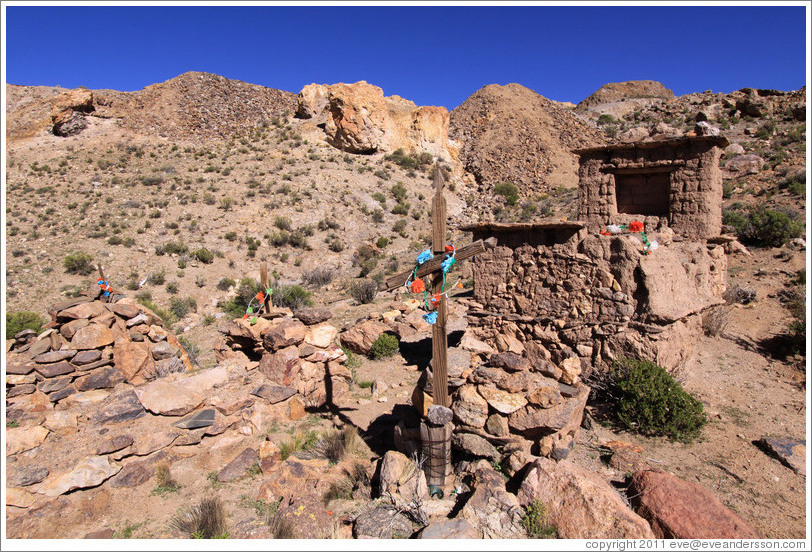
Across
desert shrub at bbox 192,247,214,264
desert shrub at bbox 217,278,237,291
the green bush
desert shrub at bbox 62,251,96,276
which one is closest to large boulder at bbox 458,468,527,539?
the green bush

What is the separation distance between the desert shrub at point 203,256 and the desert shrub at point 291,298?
576 centimetres

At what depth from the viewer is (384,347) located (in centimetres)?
998

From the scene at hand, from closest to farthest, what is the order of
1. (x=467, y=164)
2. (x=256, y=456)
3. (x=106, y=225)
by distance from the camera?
(x=256, y=456), (x=106, y=225), (x=467, y=164)

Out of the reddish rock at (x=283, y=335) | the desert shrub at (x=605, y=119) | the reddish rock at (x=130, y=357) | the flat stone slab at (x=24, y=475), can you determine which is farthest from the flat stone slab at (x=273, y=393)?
A: the desert shrub at (x=605, y=119)

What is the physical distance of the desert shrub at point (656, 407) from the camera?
5.92 meters

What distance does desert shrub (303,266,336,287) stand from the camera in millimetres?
17766

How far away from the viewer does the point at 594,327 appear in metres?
7.32

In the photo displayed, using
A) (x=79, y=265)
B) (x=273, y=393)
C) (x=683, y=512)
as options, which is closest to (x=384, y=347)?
(x=273, y=393)

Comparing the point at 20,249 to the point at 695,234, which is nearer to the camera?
the point at 695,234

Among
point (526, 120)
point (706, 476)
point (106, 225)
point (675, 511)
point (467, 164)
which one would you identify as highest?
point (526, 120)

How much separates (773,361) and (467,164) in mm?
32266

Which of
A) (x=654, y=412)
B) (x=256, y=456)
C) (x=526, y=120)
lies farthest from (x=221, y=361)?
(x=526, y=120)

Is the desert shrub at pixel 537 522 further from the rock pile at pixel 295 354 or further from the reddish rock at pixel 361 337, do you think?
the reddish rock at pixel 361 337

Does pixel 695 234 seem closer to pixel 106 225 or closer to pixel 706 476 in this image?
pixel 706 476
